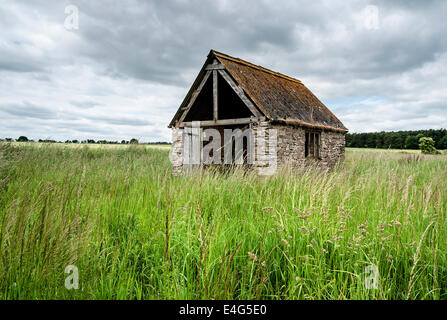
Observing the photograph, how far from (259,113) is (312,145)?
16.3 ft

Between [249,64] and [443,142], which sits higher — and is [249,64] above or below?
above

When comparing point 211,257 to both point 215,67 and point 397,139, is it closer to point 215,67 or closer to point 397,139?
point 215,67

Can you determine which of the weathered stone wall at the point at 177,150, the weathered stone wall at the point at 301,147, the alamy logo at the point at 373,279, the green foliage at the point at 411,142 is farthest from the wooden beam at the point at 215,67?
the green foliage at the point at 411,142

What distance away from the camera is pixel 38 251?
211 centimetres

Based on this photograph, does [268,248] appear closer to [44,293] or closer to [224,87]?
[44,293]

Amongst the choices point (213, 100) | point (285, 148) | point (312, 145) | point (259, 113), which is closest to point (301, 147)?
point (285, 148)

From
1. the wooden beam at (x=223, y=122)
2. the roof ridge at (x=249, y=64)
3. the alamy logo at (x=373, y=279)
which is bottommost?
the alamy logo at (x=373, y=279)

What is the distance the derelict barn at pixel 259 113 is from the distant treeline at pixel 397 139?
33.4m

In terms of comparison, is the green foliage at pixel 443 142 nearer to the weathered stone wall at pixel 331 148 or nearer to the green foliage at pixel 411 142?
the green foliage at pixel 411 142

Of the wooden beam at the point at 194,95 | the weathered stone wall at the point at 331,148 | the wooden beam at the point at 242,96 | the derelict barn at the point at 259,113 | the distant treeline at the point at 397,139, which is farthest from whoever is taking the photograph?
the distant treeline at the point at 397,139

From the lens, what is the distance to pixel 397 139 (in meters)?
53.6

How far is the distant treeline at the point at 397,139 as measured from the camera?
47812 millimetres

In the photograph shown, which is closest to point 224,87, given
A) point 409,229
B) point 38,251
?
point 409,229
